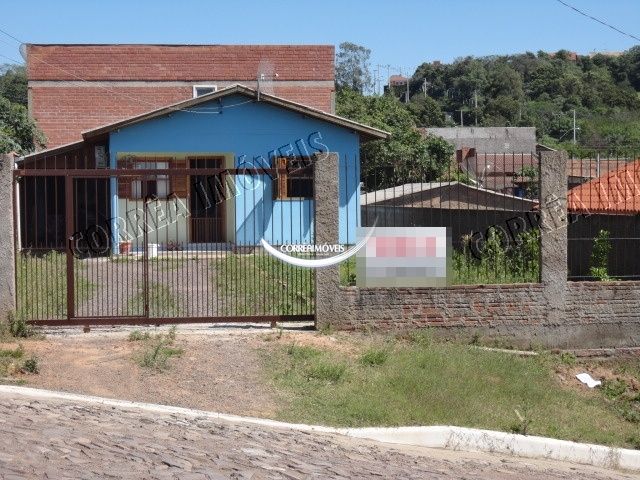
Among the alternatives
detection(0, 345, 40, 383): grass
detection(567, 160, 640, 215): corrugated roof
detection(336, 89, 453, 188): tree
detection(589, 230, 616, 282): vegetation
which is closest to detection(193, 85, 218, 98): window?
detection(336, 89, 453, 188): tree

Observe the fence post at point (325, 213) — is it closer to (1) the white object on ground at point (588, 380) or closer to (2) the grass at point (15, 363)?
(1) the white object on ground at point (588, 380)

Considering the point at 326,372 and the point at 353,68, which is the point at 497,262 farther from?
the point at 353,68

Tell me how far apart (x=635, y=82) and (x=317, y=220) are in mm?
88364

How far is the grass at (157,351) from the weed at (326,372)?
1.56m

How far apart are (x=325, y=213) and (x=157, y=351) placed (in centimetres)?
283

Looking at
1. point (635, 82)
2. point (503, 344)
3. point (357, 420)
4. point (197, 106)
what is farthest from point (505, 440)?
point (635, 82)

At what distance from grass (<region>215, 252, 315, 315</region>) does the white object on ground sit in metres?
3.65

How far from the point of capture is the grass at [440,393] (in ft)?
31.8

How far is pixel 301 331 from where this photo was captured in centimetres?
1198

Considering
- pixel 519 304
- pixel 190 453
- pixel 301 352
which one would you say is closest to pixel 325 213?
pixel 301 352

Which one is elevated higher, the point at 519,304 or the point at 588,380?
the point at 519,304

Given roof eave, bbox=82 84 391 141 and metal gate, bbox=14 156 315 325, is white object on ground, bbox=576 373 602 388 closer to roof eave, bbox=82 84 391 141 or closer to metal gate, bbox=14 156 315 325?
metal gate, bbox=14 156 315 325

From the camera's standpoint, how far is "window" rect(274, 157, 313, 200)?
12.6m

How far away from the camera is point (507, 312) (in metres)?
12.4
